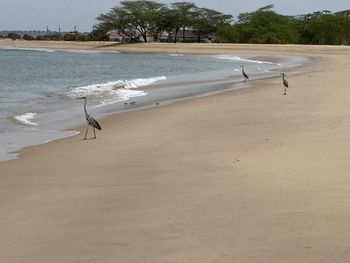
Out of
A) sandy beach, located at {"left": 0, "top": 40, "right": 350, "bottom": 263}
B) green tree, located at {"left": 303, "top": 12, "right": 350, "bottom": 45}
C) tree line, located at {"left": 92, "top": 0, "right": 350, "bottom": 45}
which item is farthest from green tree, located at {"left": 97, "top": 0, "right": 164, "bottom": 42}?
sandy beach, located at {"left": 0, "top": 40, "right": 350, "bottom": 263}

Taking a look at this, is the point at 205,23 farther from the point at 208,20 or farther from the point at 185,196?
the point at 185,196

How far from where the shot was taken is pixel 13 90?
21391mm

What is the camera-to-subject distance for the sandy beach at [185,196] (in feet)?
14.1

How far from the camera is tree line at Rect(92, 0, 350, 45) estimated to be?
85188 millimetres

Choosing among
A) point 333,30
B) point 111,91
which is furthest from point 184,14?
point 111,91

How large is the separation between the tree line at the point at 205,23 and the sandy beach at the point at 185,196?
245 ft

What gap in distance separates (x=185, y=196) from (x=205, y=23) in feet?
303

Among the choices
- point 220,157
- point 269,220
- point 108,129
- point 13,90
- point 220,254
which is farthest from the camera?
point 13,90

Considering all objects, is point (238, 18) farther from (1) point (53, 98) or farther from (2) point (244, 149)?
(2) point (244, 149)

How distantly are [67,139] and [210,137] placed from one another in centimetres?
251

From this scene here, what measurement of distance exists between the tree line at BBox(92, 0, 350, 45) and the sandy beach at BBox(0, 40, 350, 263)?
74621mm

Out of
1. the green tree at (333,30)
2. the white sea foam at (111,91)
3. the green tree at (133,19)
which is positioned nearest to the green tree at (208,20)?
the green tree at (133,19)

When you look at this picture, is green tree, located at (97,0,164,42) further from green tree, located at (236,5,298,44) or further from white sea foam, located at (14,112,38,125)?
white sea foam, located at (14,112,38,125)

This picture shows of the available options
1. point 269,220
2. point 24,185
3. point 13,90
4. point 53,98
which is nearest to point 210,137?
point 24,185
